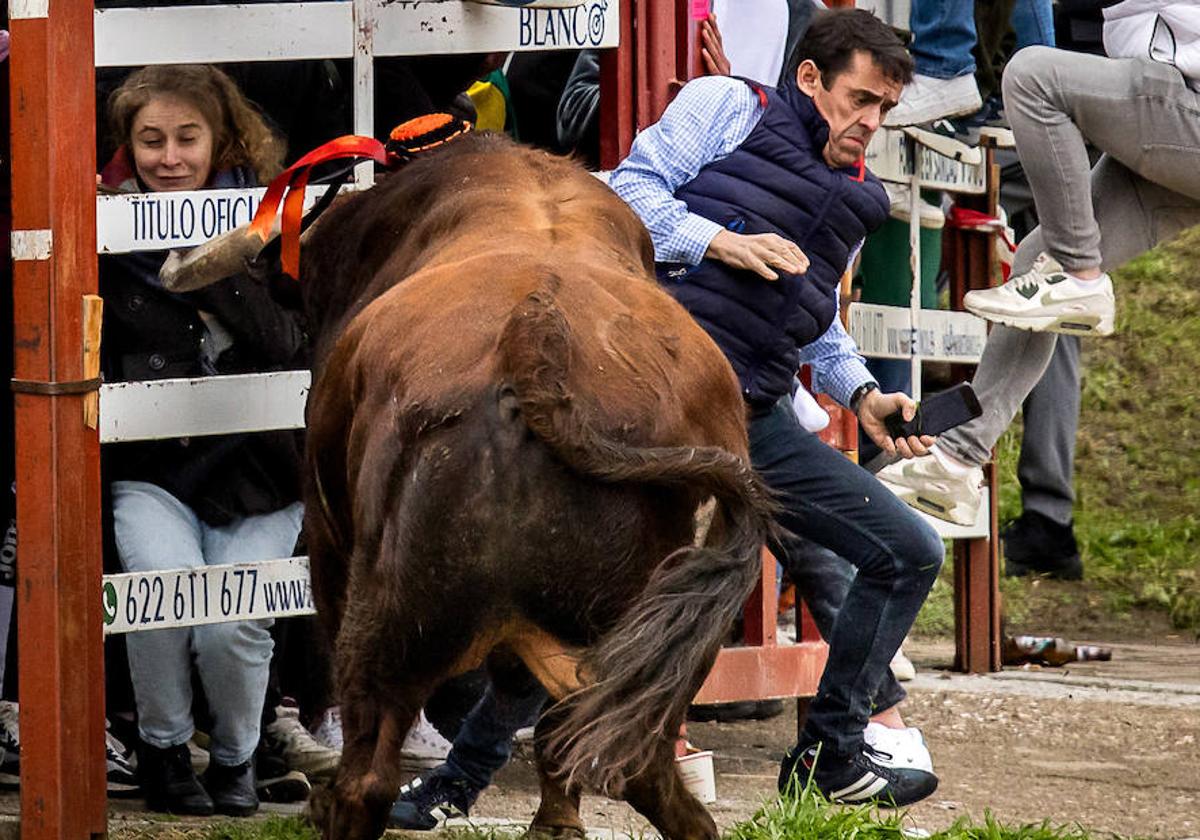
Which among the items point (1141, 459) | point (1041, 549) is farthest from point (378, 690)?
point (1141, 459)

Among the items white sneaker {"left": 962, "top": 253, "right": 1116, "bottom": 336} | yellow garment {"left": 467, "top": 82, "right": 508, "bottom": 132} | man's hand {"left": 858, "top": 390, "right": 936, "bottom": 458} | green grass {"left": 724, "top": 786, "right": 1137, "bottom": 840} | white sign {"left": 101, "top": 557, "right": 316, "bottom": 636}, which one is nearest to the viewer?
green grass {"left": 724, "top": 786, "right": 1137, "bottom": 840}

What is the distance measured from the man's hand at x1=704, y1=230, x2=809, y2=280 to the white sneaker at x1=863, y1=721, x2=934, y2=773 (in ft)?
4.64

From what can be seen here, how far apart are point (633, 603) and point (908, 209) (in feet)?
13.4

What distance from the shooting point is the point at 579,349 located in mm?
3748

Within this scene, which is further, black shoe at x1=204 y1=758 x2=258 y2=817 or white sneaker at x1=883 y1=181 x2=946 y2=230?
white sneaker at x1=883 y1=181 x2=946 y2=230

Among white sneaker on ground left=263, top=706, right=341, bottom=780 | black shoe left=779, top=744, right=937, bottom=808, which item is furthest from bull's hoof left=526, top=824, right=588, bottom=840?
white sneaker on ground left=263, top=706, right=341, bottom=780

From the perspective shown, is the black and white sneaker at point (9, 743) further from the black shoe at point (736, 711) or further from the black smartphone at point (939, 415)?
the black smartphone at point (939, 415)

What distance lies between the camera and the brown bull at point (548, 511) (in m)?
3.64

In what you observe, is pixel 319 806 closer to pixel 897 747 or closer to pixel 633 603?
Result: pixel 633 603

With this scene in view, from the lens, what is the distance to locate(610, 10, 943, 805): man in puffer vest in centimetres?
520

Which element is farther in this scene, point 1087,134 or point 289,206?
point 1087,134

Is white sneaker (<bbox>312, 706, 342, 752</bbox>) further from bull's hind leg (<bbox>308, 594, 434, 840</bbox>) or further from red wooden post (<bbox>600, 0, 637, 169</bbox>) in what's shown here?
bull's hind leg (<bbox>308, 594, 434, 840</bbox>)

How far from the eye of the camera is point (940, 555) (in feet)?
18.0

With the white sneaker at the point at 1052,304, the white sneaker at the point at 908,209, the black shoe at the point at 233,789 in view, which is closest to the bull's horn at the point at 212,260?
the black shoe at the point at 233,789
